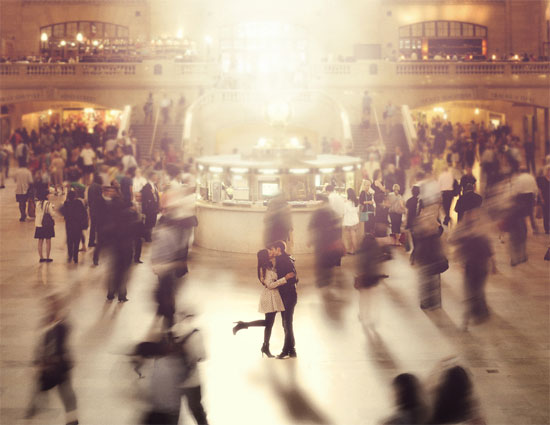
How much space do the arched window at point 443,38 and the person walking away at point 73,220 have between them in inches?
1254

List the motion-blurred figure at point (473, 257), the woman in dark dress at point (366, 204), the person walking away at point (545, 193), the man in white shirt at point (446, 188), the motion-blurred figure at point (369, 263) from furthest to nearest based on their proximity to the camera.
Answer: the man in white shirt at point (446, 188) → the person walking away at point (545, 193) → the woman in dark dress at point (366, 204) → the motion-blurred figure at point (473, 257) → the motion-blurred figure at point (369, 263)

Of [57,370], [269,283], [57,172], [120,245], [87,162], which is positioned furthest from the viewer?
[87,162]

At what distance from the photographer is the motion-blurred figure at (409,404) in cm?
672

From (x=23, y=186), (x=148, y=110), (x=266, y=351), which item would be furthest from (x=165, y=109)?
(x=266, y=351)

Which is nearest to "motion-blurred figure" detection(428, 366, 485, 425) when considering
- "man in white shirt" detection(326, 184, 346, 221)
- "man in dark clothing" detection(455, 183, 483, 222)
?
"man in dark clothing" detection(455, 183, 483, 222)

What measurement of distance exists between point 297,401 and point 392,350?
1.88 metres

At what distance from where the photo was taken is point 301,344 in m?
9.82

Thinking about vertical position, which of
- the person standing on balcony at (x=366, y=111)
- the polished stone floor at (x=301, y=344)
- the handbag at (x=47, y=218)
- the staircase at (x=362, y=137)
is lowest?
the polished stone floor at (x=301, y=344)

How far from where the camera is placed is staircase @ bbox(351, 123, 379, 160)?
28406mm

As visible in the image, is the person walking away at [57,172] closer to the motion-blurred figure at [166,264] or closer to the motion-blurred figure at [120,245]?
the motion-blurred figure at [120,245]

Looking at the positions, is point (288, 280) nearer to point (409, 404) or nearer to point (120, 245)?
point (409, 404)

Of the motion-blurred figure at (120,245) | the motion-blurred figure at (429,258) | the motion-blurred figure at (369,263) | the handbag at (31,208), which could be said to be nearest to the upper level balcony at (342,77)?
the handbag at (31,208)

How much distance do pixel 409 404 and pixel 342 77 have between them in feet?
88.3

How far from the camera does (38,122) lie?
4012cm
